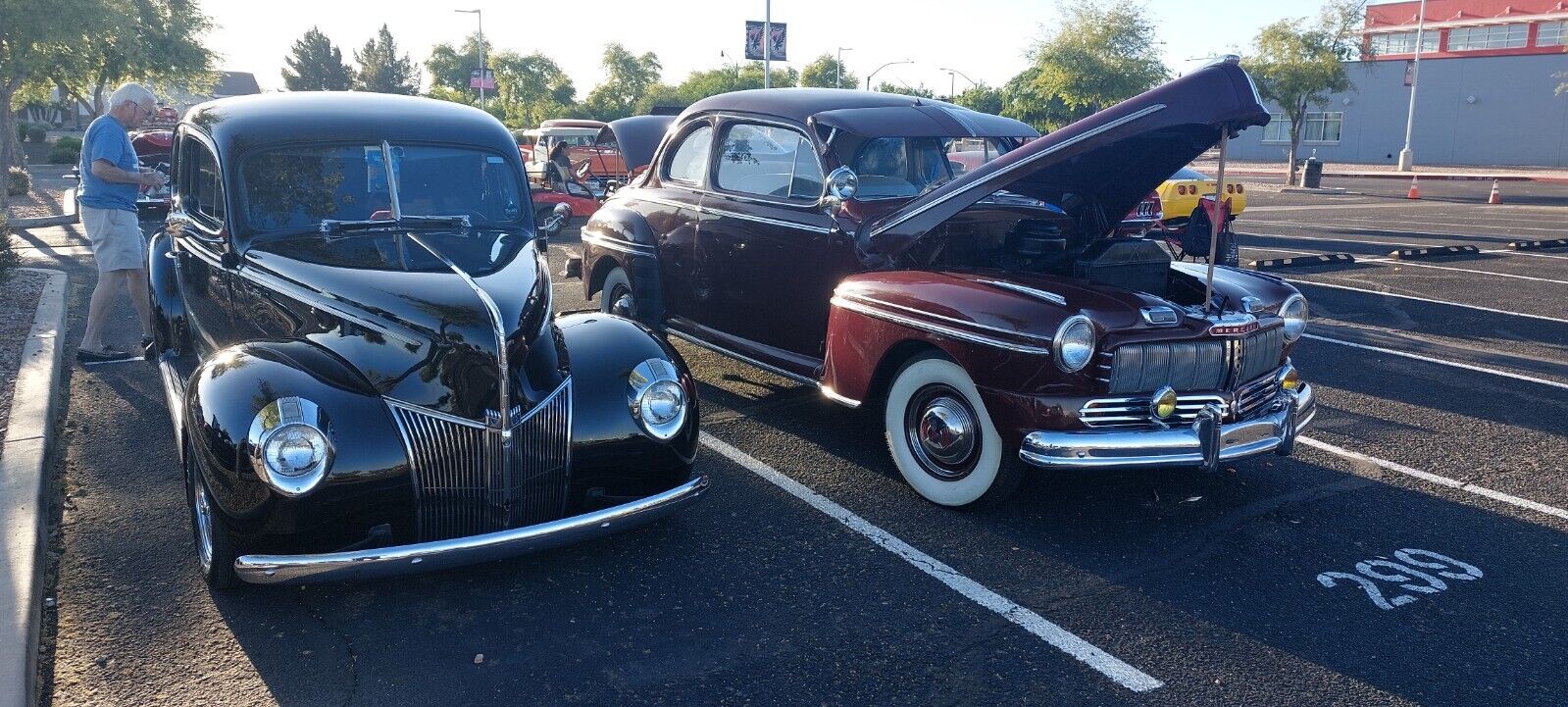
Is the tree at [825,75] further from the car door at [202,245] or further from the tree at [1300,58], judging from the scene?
the car door at [202,245]

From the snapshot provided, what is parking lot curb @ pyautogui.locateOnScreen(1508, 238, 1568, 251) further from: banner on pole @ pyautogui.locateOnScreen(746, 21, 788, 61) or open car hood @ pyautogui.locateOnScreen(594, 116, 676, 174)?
banner on pole @ pyautogui.locateOnScreen(746, 21, 788, 61)

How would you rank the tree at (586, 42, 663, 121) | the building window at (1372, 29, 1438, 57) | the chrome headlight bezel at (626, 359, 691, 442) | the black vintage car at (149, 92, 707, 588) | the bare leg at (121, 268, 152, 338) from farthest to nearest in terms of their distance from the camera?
the tree at (586, 42, 663, 121) → the building window at (1372, 29, 1438, 57) → the bare leg at (121, 268, 152, 338) → the chrome headlight bezel at (626, 359, 691, 442) → the black vintage car at (149, 92, 707, 588)

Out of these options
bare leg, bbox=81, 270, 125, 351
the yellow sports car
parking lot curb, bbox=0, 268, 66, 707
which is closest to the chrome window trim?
parking lot curb, bbox=0, 268, 66, 707

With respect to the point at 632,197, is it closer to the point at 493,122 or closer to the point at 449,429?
the point at 493,122

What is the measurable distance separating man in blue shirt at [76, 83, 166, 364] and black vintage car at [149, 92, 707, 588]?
2072 millimetres

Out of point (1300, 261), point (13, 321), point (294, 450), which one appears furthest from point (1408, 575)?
point (1300, 261)

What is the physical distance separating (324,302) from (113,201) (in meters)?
4.01

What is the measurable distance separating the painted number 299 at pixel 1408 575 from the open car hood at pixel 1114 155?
1.86 m

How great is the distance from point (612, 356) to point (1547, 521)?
420 centimetres

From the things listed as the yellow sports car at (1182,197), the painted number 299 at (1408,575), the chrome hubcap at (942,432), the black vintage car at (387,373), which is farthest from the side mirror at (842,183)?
the yellow sports car at (1182,197)

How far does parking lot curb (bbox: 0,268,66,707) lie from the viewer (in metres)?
3.20

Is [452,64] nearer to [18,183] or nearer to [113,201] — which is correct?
[18,183]

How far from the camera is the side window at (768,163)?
583 centimetres

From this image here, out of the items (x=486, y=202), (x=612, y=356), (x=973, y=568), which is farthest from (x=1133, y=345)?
(x=486, y=202)
